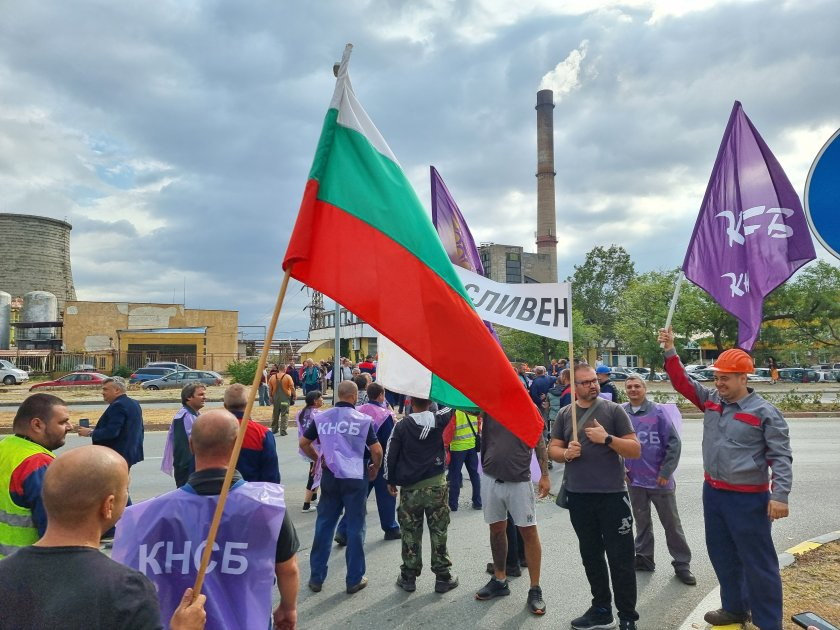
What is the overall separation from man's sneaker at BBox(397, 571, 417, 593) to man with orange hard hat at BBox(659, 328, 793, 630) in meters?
2.30

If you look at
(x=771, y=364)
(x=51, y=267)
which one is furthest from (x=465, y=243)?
(x=51, y=267)

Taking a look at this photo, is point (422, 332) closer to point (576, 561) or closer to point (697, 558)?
point (576, 561)

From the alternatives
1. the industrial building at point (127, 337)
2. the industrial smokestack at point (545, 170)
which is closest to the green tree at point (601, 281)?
the industrial smokestack at point (545, 170)

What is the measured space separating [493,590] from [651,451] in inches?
79.3

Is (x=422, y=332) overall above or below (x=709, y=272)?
below

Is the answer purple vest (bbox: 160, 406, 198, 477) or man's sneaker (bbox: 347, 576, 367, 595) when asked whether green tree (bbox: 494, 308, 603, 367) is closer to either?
purple vest (bbox: 160, 406, 198, 477)

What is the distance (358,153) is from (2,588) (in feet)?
8.25

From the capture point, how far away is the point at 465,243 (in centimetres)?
757

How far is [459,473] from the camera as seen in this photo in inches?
326

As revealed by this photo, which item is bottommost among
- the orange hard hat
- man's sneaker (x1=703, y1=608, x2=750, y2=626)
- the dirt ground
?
man's sneaker (x1=703, y1=608, x2=750, y2=626)

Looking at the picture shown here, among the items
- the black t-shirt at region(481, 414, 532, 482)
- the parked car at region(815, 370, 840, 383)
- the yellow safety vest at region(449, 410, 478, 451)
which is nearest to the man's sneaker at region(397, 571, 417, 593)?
the black t-shirt at region(481, 414, 532, 482)

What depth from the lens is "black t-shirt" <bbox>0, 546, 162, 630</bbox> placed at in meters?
1.71

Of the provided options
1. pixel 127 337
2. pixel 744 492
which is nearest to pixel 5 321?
pixel 127 337

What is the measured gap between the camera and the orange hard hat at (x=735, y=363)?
4.25 meters
